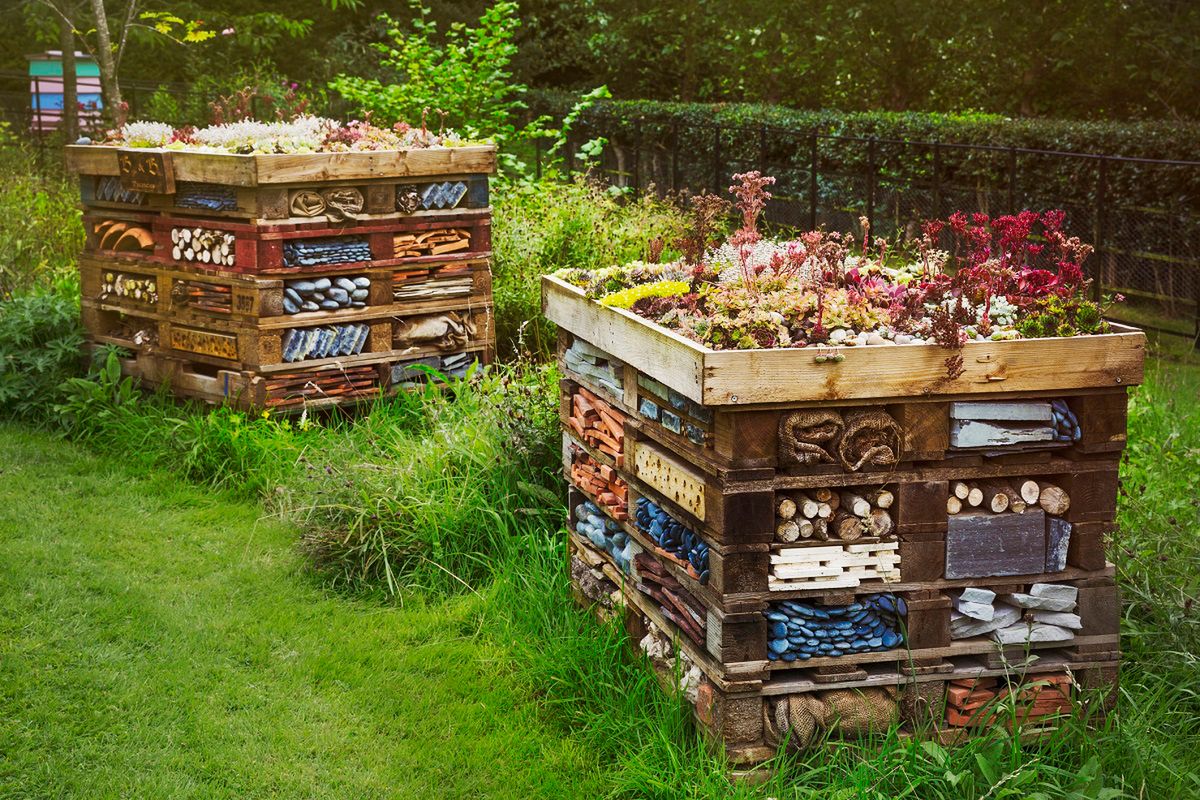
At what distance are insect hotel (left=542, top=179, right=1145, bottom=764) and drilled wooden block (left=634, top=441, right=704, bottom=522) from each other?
0.01m

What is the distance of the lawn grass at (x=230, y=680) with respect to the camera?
3828 mm

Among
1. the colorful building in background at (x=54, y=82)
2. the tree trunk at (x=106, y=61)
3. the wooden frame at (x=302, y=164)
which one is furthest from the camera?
the colorful building in background at (x=54, y=82)

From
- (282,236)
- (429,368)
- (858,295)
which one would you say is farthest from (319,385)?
(858,295)

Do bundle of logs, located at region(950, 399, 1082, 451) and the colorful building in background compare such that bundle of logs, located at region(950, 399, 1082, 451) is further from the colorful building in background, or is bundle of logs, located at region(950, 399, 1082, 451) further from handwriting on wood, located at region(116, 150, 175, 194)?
the colorful building in background

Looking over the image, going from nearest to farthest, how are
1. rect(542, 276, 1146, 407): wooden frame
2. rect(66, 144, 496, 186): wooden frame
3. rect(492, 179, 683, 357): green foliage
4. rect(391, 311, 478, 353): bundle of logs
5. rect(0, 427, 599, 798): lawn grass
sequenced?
rect(542, 276, 1146, 407): wooden frame, rect(0, 427, 599, 798): lawn grass, rect(66, 144, 496, 186): wooden frame, rect(391, 311, 478, 353): bundle of logs, rect(492, 179, 683, 357): green foliage

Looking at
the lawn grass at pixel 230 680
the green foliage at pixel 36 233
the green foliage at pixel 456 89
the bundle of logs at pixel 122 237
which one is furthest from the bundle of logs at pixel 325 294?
the green foliage at pixel 456 89

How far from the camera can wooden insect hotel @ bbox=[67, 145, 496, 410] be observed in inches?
258

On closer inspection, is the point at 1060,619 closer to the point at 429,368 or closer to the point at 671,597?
the point at 671,597

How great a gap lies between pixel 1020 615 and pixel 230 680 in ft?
8.67

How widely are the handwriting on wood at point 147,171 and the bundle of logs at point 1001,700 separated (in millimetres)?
4983

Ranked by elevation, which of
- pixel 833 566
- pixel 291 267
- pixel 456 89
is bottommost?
pixel 833 566

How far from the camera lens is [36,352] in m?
7.54

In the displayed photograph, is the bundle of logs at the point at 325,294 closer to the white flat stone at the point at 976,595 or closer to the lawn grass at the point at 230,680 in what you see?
the lawn grass at the point at 230,680

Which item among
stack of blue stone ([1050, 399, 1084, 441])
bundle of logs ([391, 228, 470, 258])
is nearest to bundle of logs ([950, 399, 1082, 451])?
stack of blue stone ([1050, 399, 1084, 441])
